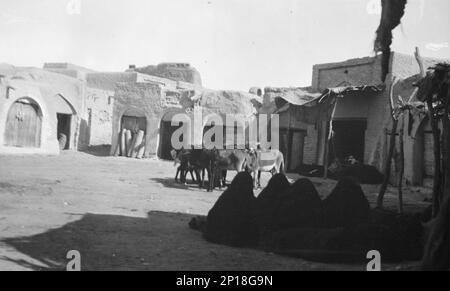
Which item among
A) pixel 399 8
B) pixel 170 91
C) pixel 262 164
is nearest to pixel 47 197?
pixel 262 164

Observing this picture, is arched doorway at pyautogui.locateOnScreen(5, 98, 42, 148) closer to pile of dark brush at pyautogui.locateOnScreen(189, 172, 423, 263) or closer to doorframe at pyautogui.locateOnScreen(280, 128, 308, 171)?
doorframe at pyautogui.locateOnScreen(280, 128, 308, 171)

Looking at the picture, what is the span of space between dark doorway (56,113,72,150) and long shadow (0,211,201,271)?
17487 millimetres

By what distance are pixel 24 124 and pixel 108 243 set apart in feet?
51.0

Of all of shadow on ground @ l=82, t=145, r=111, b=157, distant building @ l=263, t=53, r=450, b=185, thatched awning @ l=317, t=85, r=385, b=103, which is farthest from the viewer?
shadow on ground @ l=82, t=145, r=111, b=157

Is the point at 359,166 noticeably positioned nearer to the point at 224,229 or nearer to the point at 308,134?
the point at 308,134

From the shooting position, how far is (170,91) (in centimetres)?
2225

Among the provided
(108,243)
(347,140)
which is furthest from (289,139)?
(108,243)

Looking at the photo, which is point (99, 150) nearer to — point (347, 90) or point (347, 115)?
point (347, 115)

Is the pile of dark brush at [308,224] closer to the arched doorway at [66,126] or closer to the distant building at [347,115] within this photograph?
the distant building at [347,115]

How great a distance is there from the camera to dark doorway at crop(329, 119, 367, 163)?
701 inches

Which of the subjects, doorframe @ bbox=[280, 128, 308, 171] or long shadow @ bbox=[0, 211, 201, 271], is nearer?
long shadow @ bbox=[0, 211, 201, 271]

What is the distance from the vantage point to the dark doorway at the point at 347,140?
1780 cm

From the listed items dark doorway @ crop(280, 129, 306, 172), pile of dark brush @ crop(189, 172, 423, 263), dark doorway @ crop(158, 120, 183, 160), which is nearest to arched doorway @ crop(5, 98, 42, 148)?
dark doorway @ crop(158, 120, 183, 160)

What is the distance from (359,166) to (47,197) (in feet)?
35.9
